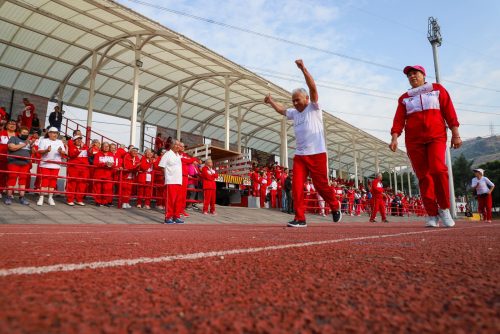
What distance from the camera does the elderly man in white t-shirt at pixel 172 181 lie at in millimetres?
6738

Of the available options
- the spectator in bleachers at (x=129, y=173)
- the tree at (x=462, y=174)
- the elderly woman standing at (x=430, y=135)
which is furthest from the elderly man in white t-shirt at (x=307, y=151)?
the tree at (x=462, y=174)

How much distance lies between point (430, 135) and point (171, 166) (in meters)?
4.51

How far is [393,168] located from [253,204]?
30541mm

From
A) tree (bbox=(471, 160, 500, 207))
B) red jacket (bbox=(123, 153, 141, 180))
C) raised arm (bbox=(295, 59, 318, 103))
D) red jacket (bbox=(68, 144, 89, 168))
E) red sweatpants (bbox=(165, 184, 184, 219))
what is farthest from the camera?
tree (bbox=(471, 160, 500, 207))

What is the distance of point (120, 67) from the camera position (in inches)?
669

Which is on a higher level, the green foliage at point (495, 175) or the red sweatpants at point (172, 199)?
the green foliage at point (495, 175)

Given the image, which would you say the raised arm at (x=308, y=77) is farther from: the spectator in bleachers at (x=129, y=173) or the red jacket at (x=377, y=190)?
the red jacket at (x=377, y=190)

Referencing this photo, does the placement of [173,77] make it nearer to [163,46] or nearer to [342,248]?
[163,46]

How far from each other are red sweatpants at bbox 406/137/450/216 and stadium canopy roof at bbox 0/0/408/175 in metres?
10.6

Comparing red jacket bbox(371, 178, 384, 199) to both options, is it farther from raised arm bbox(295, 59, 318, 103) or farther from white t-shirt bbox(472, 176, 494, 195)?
raised arm bbox(295, 59, 318, 103)

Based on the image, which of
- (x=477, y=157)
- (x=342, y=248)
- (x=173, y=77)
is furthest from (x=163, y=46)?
(x=477, y=157)

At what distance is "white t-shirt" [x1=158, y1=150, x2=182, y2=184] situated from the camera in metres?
6.75

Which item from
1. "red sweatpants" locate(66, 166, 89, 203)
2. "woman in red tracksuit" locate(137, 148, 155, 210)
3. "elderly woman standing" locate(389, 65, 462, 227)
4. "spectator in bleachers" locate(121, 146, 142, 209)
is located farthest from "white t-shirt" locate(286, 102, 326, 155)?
"red sweatpants" locate(66, 166, 89, 203)

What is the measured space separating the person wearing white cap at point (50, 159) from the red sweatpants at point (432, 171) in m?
6.97
